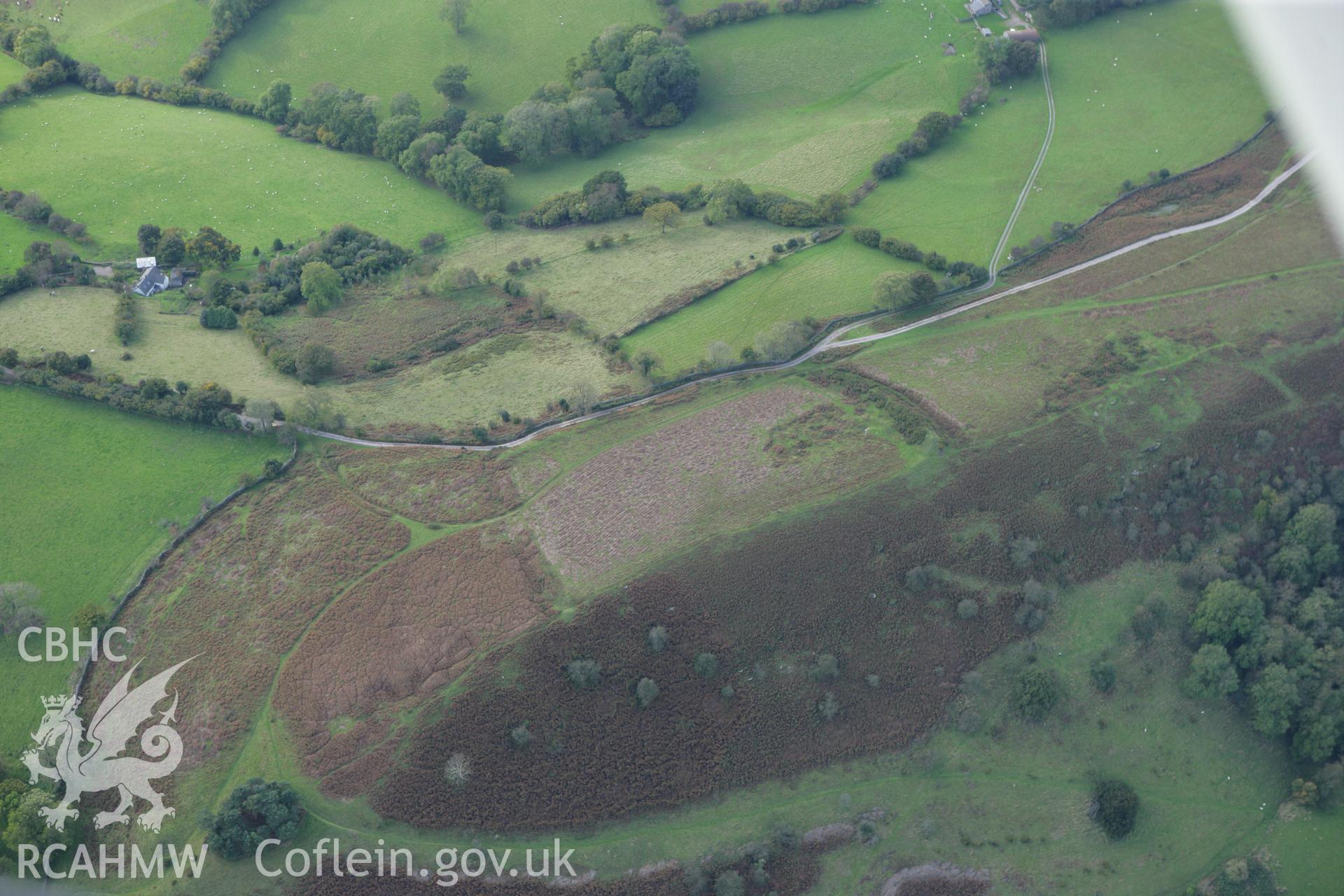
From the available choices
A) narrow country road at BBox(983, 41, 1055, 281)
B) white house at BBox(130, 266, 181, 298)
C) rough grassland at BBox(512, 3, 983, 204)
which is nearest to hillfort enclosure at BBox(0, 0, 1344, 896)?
white house at BBox(130, 266, 181, 298)

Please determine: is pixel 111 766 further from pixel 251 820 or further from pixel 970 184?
pixel 970 184

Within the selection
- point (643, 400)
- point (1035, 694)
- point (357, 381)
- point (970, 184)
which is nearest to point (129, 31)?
point (357, 381)

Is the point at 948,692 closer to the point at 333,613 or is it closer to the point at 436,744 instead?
the point at 436,744

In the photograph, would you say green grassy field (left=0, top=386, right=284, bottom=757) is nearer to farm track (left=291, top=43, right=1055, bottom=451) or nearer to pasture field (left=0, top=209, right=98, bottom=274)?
farm track (left=291, top=43, right=1055, bottom=451)

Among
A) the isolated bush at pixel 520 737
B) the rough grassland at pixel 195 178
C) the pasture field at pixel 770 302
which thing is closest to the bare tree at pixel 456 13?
the rough grassland at pixel 195 178

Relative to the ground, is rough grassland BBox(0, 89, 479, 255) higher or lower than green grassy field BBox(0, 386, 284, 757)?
higher

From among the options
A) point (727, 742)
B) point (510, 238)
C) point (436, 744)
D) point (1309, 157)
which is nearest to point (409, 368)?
point (510, 238)

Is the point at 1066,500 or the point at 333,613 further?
the point at 1066,500
